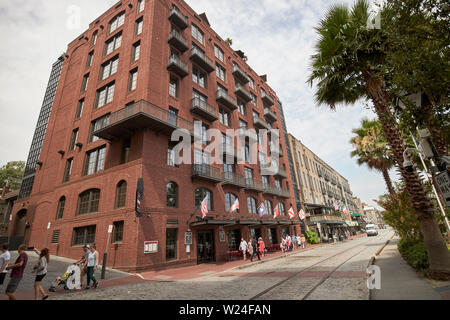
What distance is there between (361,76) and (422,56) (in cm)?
616

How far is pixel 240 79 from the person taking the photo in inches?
1344

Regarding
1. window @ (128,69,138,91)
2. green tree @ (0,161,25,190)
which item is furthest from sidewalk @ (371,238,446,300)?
green tree @ (0,161,25,190)

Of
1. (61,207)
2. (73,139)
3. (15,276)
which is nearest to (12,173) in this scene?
(73,139)

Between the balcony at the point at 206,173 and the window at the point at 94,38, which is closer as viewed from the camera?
the balcony at the point at 206,173

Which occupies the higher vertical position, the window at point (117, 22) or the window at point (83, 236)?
the window at point (117, 22)

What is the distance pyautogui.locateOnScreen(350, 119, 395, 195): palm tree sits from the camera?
1994cm

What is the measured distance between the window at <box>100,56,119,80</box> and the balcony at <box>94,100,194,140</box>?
7555mm

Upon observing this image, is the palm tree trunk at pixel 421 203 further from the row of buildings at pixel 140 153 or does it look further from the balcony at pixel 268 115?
the balcony at pixel 268 115

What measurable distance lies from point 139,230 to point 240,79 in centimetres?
2672

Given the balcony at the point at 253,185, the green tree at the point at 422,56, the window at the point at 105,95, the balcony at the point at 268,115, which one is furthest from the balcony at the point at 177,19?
the green tree at the point at 422,56

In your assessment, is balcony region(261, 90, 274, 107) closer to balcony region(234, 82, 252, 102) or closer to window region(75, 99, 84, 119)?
balcony region(234, 82, 252, 102)

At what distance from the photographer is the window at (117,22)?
25236 mm

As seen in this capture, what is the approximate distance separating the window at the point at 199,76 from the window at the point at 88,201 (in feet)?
49.5
